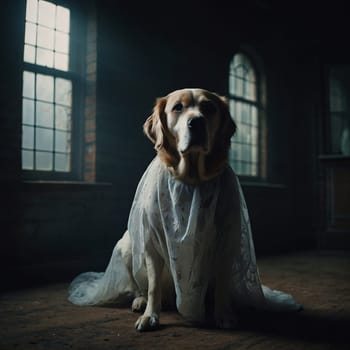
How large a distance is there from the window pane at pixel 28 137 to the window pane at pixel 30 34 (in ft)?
2.64

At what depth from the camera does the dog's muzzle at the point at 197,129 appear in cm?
214

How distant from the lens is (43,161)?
13.2 ft

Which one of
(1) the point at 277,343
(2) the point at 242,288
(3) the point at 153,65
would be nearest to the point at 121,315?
(2) the point at 242,288

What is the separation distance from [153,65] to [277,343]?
369 cm

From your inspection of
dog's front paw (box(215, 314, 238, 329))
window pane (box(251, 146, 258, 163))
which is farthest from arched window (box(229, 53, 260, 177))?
dog's front paw (box(215, 314, 238, 329))

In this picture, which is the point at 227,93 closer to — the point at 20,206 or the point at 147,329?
the point at 20,206

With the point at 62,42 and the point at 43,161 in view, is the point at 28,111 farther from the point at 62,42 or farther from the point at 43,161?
the point at 62,42

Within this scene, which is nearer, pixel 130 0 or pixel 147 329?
pixel 147 329

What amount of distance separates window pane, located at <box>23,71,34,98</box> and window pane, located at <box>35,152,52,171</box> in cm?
56

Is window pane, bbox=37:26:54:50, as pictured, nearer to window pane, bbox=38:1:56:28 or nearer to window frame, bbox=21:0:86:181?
window pane, bbox=38:1:56:28

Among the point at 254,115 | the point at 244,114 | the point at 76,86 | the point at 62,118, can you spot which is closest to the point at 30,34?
the point at 76,86

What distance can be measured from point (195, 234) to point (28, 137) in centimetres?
238

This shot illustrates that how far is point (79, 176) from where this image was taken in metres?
4.29

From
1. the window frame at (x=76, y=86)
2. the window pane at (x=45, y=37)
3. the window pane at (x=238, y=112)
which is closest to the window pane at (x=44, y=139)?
the window frame at (x=76, y=86)
